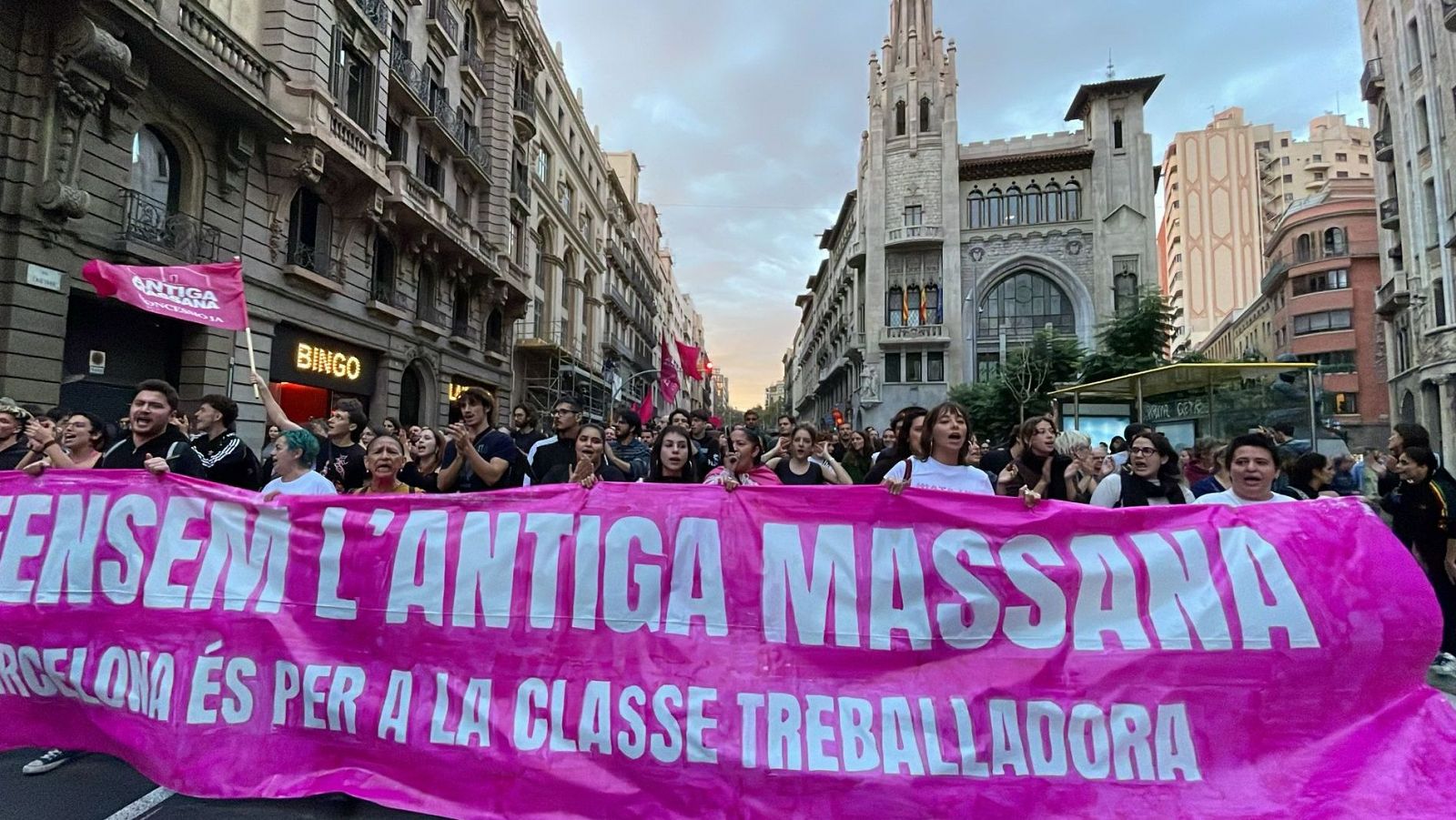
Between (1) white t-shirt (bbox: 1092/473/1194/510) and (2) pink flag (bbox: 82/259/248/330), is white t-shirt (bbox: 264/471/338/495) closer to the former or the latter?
(2) pink flag (bbox: 82/259/248/330)

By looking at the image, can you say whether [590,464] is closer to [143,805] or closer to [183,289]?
[143,805]

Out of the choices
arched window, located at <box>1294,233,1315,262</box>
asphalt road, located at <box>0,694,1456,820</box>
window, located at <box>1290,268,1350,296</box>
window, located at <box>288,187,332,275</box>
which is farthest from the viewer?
arched window, located at <box>1294,233,1315,262</box>

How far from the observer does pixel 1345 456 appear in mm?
10594

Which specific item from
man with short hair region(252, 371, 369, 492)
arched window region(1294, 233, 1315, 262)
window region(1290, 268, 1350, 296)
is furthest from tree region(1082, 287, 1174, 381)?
man with short hair region(252, 371, 369, 492)

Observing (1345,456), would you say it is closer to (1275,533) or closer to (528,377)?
(1275,533)

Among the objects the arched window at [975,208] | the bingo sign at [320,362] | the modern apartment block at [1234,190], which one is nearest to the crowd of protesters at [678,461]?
the bingo sign at [320,362]

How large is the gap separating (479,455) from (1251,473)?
4419 mm

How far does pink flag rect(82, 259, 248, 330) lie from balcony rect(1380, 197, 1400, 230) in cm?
4313

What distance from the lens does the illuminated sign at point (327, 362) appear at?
1476 centimetres

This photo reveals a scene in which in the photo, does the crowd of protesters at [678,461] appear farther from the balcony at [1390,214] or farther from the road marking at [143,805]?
the balcony at [1390,214]

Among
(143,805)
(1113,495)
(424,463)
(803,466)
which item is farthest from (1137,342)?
(143,805)

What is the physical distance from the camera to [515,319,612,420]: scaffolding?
1130 inches

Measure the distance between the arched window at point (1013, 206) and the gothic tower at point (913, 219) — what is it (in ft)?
10.6

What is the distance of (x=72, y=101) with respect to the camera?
949cm
